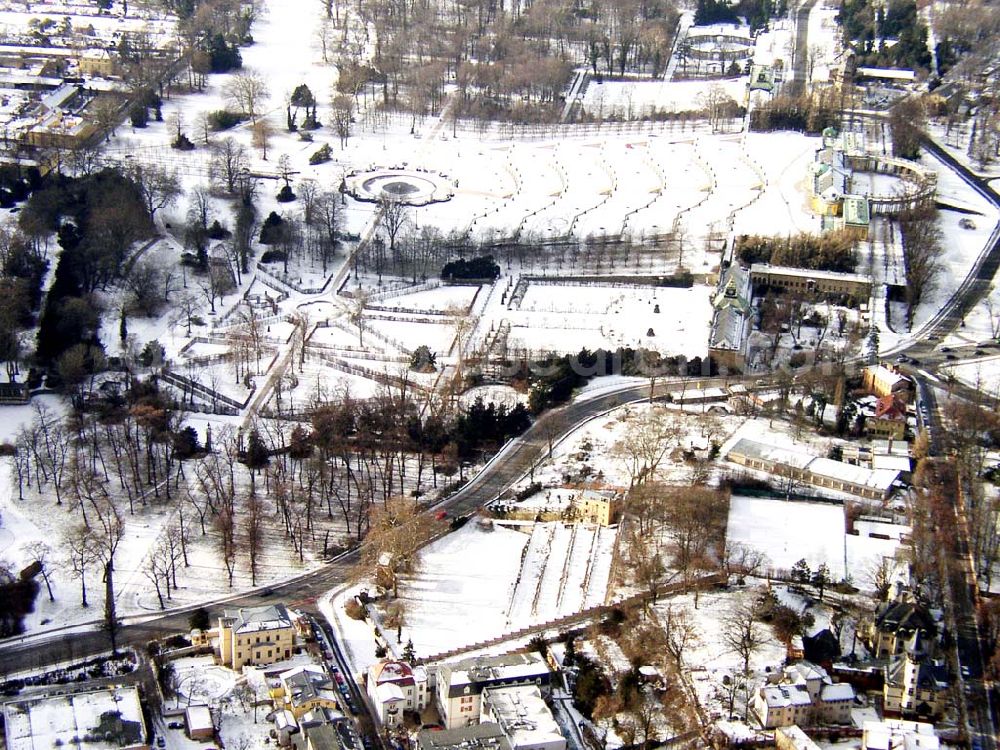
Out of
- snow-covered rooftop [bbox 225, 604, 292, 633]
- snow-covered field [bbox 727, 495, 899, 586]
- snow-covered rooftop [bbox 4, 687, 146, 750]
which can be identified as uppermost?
snow-covered field [bbox 727, 495, 899, 586]

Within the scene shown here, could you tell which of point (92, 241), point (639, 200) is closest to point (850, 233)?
point (639, 200)

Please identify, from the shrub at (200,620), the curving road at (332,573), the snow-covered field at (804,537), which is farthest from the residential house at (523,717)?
the snow-covered field at (804,537)

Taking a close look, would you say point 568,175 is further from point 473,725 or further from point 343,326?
point 473,725

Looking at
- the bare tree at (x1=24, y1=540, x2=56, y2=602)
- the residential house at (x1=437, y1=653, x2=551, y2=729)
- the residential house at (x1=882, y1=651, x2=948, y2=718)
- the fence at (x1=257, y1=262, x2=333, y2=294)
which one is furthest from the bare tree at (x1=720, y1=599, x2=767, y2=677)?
the fence at (x1=257, y1=262, x2=333, y2=294)

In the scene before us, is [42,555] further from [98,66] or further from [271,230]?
[98,66]

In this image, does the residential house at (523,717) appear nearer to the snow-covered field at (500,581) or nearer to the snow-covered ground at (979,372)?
the snow-covered field at (500,581)

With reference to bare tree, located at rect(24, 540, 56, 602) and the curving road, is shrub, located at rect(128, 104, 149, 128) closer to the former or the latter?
the curving road
